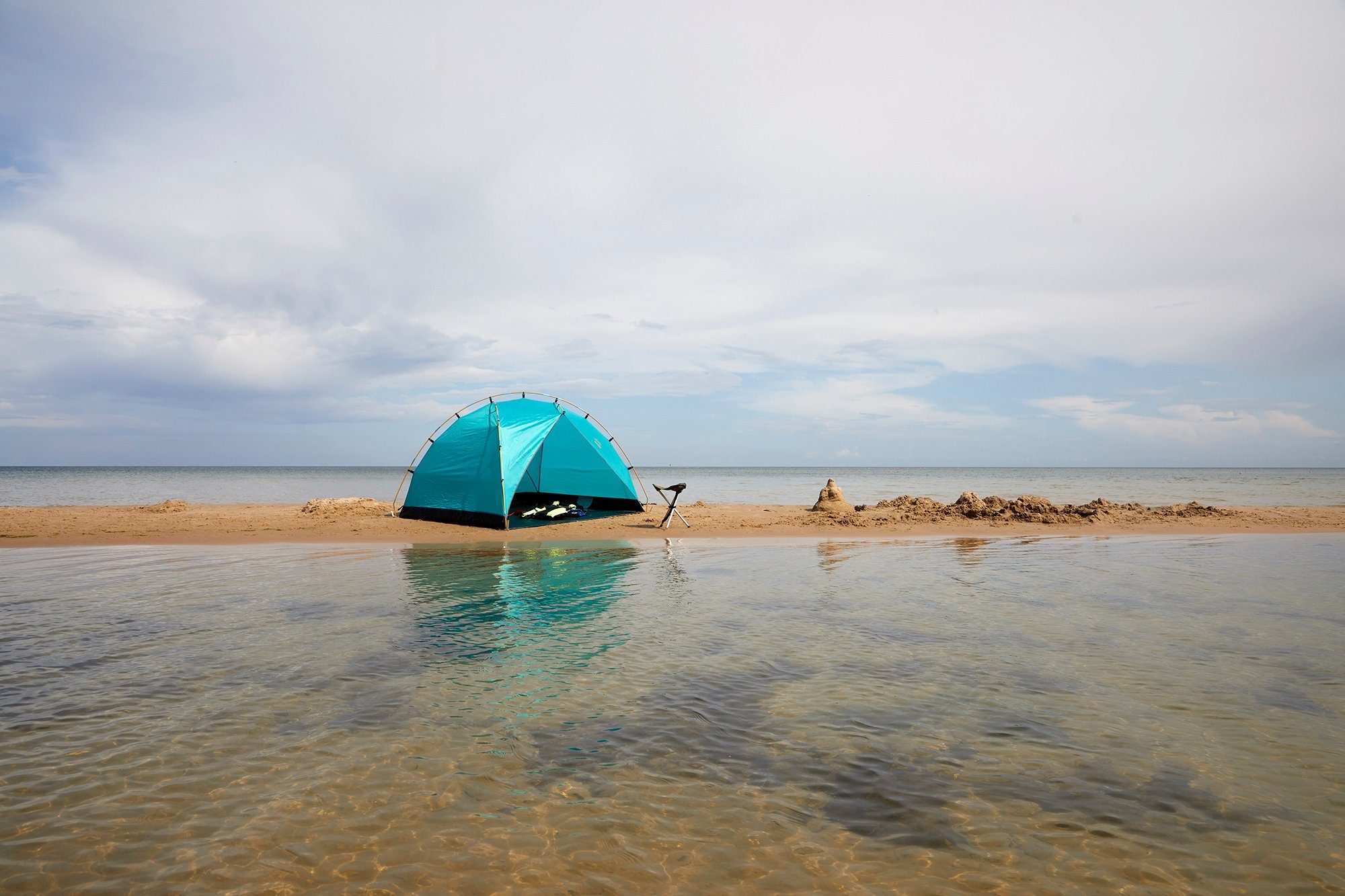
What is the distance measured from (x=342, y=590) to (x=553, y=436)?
11.9 meters

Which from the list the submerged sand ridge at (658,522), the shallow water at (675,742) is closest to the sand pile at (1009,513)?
the submerged sand ridge at (658,522)

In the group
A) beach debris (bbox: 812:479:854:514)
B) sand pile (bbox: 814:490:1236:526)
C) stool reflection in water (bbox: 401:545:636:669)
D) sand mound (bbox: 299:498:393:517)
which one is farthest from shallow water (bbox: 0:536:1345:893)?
sand mound (bbox: 299:498:393:517)

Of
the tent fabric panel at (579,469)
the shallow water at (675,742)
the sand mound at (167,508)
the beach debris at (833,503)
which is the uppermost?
the tent fabric panel at (579,469)

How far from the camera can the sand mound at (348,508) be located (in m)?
23.3

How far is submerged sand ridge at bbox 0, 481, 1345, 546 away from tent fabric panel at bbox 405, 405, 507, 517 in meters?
0.90

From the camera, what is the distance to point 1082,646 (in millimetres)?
7816

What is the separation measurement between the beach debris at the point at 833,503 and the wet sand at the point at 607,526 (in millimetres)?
440

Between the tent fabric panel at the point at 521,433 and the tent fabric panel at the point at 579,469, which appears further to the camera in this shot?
the tent fabric panel at the point at 579,469

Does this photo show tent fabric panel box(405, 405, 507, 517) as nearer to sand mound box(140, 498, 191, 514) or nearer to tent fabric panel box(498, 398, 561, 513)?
tent fabric panel box(498, 398, 561, 513)

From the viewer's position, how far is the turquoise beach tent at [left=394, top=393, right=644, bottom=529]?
20.4m

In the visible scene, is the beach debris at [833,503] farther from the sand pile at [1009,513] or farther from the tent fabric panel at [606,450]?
the tent fabric panel at [606,450]

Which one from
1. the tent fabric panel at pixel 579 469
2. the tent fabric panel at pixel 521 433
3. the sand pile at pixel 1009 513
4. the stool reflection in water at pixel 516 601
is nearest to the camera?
the stool reflection in water at pixel 516 601

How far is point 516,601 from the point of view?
10578mm

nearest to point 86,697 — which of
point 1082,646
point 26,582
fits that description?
point 26,582
